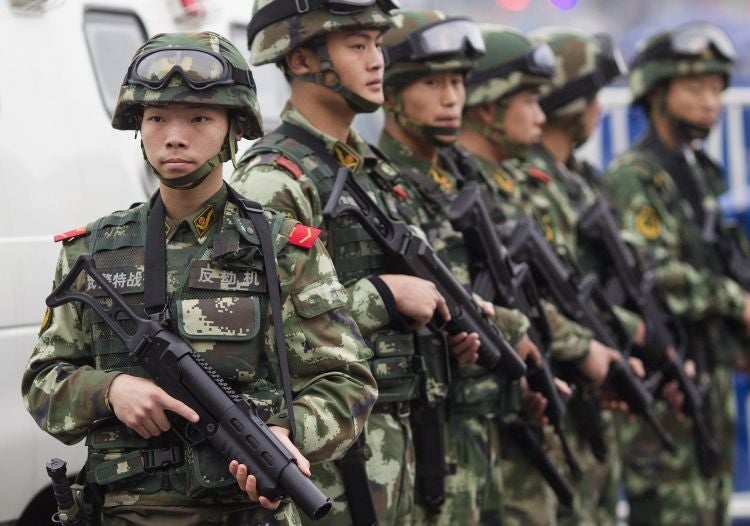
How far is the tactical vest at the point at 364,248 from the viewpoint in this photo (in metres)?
4.59

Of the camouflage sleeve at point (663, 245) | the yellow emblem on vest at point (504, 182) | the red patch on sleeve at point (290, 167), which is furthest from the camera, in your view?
the camouflage sleeve at point (663, 245)

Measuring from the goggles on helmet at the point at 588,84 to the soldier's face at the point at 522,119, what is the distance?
1.01 m

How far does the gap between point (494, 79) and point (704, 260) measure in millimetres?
2338

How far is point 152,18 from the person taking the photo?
5.33 metres

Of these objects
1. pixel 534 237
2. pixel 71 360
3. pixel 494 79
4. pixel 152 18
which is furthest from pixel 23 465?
pixel 494 79

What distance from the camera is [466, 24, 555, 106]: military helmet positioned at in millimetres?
6574

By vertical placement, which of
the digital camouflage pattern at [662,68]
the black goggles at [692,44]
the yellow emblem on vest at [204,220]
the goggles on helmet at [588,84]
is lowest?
the digital camouflage pattern at [662,68]

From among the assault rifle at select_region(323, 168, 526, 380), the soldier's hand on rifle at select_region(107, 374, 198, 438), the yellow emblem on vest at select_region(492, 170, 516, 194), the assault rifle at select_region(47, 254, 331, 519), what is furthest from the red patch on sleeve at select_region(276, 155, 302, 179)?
the yellow emblem on vest at select_region(492, 170, 516, 194)

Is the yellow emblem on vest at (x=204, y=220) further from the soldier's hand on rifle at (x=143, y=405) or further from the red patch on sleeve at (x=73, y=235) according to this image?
the soldier's hand on rifle at (x=143, y=405)

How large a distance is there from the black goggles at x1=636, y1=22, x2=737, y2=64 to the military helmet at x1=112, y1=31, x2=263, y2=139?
17.4 feet

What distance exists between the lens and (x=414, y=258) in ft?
15.5

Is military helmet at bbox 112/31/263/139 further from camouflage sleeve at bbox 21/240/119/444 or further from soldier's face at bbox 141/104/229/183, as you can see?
camouflage sleeve at bbox 21/240/119/444

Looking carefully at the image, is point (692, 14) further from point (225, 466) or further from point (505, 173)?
point (225, 466)

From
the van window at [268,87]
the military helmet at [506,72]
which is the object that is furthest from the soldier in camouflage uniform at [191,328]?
the military helmet at [506,72]
